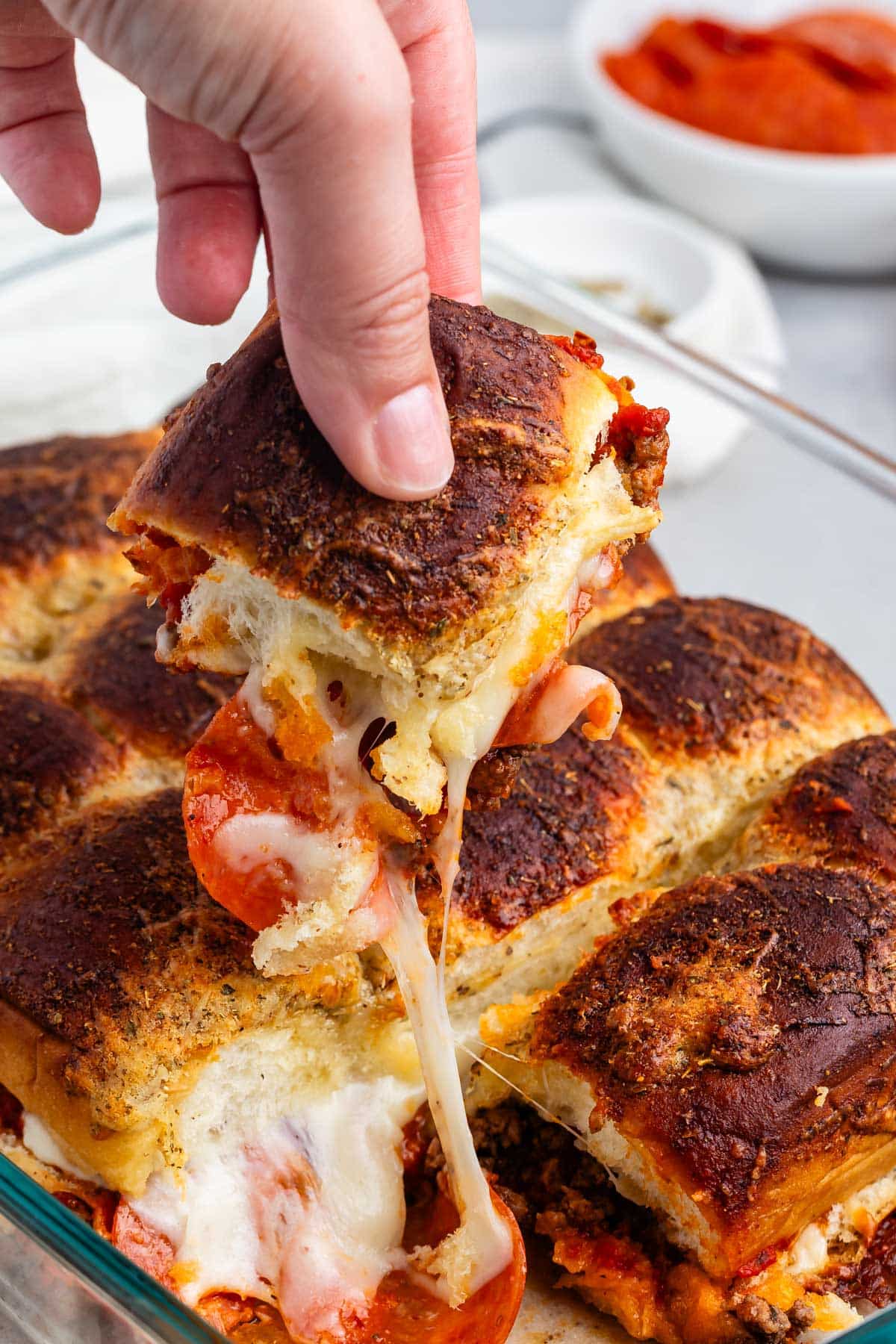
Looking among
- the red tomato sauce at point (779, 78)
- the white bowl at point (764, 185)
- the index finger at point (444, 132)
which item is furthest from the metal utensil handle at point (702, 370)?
the red tomato sauce at point (779, 78)

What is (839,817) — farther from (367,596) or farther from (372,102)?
(372,102)

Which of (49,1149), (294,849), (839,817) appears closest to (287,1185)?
(49,1149)

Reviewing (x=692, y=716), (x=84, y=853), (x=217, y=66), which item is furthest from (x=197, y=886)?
(x=217, y=66)

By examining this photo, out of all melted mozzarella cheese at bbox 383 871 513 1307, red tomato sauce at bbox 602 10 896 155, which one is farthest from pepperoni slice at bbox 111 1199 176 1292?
red tomato sauce at bbox 602 10 896 155

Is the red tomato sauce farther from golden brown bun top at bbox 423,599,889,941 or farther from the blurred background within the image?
golden brown bun top at bbox 423,599,889,941

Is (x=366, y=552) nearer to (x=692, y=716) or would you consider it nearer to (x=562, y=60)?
(x=692, y=716)

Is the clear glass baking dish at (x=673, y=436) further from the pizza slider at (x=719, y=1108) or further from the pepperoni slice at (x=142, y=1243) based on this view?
the pepperoni slice at (x=142, y=1243)
